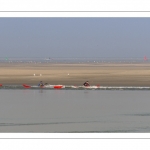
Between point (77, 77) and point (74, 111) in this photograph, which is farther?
point (77, 77)

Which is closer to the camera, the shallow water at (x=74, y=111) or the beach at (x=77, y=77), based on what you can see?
the shallow water at (x=74, y=111)

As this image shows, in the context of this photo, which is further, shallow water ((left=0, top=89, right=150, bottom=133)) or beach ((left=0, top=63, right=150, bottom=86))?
beach ((left=0, top=63, right=150, bottom=86))

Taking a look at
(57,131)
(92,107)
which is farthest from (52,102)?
(57,131)

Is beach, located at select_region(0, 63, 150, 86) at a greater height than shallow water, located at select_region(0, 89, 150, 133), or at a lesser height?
greater

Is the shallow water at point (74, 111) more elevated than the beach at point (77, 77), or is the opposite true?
the beach at point (77, 77)

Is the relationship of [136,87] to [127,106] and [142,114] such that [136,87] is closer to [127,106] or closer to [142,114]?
[127,106]

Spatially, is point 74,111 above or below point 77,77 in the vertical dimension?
below
